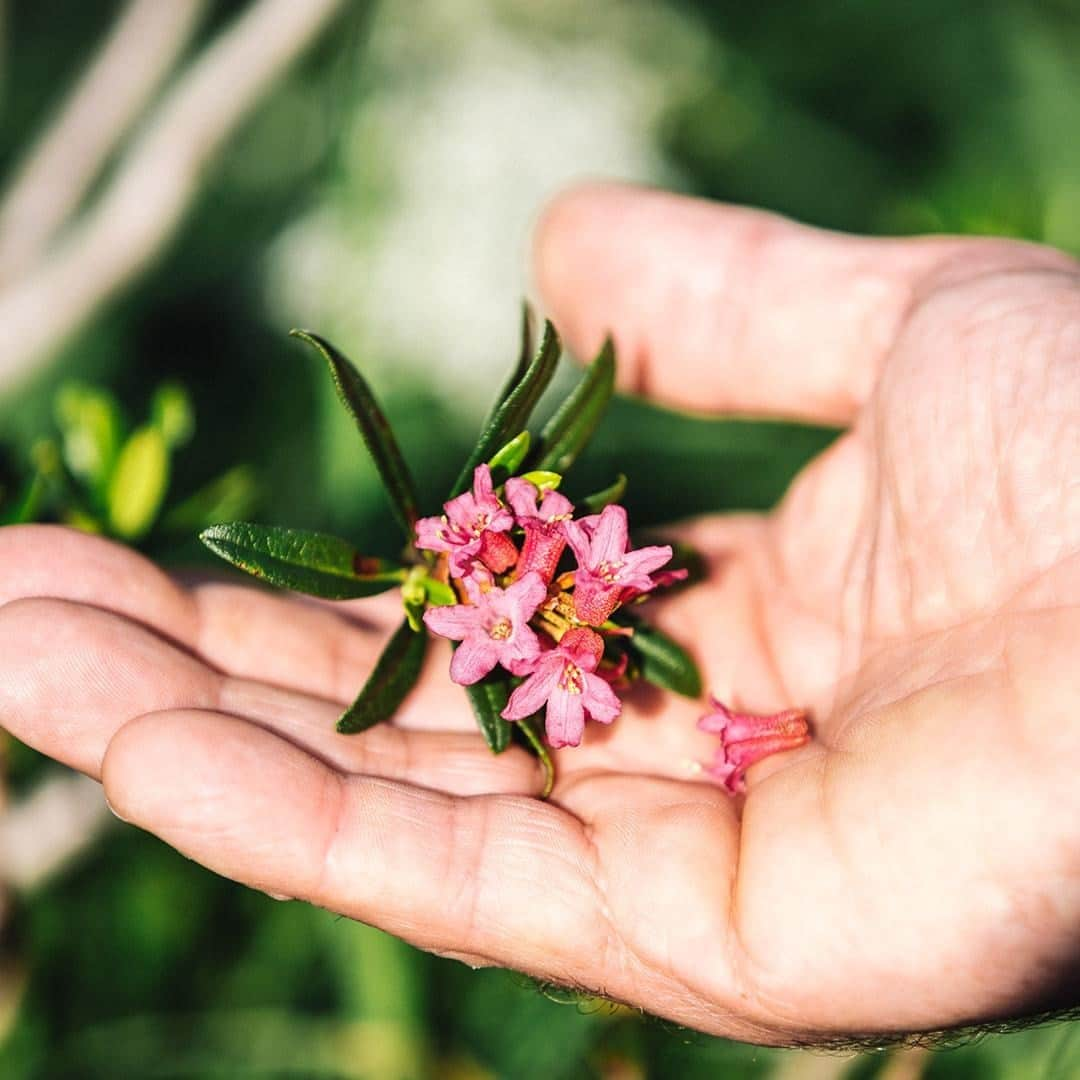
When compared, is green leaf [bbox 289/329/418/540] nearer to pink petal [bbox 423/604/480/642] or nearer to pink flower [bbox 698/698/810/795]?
pink petal [bbox 423/604/480/642]

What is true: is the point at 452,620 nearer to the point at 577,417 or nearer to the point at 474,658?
the point at 474,658

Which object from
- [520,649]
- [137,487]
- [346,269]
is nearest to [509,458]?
[520,649]

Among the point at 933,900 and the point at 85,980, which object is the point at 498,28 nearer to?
the point at 85,980

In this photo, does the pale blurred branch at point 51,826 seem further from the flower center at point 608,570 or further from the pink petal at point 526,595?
the flower center at point 608,570

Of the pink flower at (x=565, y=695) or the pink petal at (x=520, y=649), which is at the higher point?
the pink petal at (x=520, y=649)

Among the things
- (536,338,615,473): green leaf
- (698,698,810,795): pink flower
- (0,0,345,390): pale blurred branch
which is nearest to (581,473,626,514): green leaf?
(536,338,615,473): green leaf

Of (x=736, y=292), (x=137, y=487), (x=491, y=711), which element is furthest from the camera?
(x=736, y=292)

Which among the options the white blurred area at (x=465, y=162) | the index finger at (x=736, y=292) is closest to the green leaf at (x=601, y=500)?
the index finger at (x=736, y=292)
